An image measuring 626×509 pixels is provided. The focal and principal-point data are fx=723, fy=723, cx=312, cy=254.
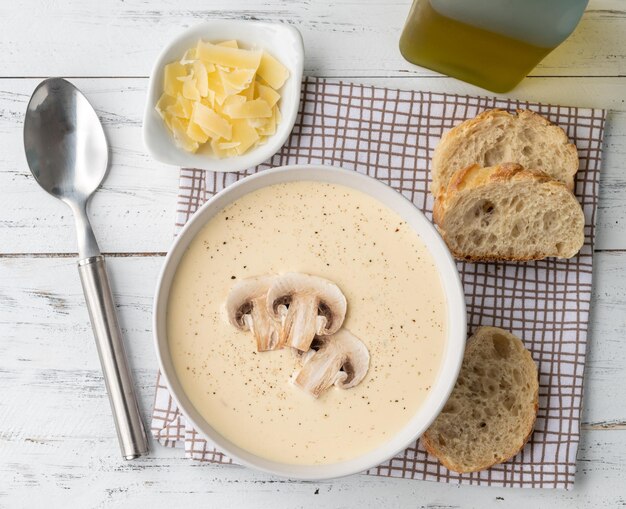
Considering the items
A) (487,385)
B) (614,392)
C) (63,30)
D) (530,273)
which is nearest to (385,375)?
(487,385)

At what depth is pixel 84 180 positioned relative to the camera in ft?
6.47

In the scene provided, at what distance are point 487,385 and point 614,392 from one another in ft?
1.23

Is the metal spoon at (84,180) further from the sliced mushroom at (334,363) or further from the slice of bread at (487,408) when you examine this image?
the slice of bread at (487,408)

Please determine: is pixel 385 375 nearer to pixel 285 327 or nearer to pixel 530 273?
pixel 285 327

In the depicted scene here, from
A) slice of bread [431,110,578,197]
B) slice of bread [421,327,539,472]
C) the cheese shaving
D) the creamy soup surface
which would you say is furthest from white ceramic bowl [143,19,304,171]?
slice of bread [421,327,539,472]

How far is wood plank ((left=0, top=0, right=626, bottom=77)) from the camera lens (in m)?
1.99

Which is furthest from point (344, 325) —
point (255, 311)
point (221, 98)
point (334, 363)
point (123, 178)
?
point (123, 178)

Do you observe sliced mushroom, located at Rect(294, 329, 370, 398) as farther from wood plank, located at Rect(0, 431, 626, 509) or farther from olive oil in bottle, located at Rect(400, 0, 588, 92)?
olive oil in bottle, located at Rect(400, 0, 588, 92)

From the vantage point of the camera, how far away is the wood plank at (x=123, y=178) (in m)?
1.99

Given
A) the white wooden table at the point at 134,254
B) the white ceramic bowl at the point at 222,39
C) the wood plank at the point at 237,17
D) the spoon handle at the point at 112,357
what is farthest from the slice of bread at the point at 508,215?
the spoon handle at the point at 112,357

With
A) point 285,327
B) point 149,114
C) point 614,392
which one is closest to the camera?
point 285,327

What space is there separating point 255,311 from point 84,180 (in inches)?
28.5

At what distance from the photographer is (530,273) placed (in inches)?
76.6

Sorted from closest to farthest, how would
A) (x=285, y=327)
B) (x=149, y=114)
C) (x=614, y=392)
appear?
1. (x=285, y=327)
2. (x=149, y=114)
3. (x=614, y=392)
